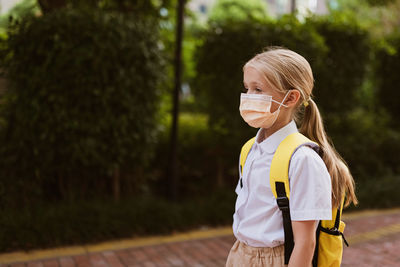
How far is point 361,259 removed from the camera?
13.8 ft

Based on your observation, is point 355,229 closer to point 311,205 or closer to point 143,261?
point 143,261

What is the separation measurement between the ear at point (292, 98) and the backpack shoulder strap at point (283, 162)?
0.17 metres

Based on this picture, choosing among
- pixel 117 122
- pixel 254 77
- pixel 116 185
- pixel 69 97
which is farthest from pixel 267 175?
pixel 116 185

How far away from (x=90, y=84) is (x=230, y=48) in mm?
2054

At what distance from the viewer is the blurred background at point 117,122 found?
14.5ft

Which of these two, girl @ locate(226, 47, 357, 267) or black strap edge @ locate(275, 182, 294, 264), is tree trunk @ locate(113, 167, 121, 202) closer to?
girl @ locate(226, 47, 357, 267)

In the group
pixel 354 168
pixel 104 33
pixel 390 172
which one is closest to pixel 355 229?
pixel 354 168

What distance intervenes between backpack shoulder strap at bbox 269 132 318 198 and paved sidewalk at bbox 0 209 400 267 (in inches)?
100

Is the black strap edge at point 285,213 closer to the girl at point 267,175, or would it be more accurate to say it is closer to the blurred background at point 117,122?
the girl at point 267,175

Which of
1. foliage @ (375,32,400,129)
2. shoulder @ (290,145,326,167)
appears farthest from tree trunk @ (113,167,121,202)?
foliage @ (375,32,400,129)

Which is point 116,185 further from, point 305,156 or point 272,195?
point 305,156

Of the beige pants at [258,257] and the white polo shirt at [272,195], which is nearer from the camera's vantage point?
the white polo shirt at [272,195]

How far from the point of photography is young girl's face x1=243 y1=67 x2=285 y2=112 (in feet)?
5.78

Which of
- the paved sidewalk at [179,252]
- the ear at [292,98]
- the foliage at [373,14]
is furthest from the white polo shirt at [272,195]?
the foliage at [373,14]
